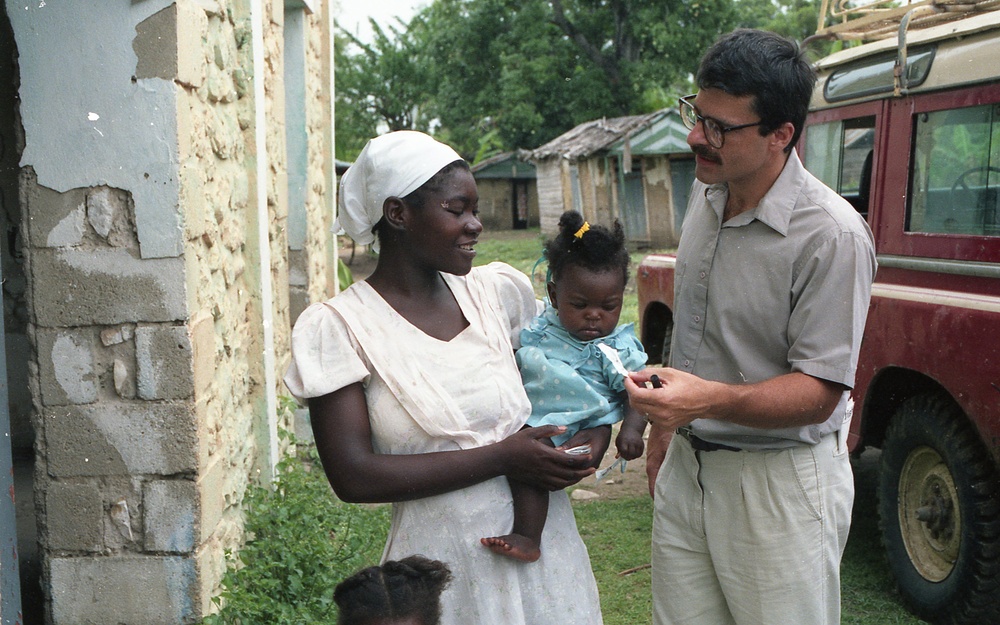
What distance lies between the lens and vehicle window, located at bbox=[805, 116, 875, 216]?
15.8 feet

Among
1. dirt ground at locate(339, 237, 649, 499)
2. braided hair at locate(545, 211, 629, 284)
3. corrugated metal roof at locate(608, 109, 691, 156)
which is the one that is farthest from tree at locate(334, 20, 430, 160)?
braided hair at locate(545, 211, 629, 284)

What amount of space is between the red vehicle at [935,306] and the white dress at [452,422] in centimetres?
236

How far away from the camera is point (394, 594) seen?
194cm

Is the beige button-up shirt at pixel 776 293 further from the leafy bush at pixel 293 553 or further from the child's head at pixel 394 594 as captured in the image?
the leafy bush at pixel 293 553

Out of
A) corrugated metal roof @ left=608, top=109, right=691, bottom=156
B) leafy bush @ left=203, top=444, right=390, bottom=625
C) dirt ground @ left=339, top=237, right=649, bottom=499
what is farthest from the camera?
corrugated metal roof @ left=608, top=109, right=691, bottom=156

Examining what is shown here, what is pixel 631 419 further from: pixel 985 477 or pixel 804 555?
pixel 985 477

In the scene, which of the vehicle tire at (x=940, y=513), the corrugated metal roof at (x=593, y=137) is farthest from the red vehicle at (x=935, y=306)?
the corrugated metal roof at (x=593, y=137)

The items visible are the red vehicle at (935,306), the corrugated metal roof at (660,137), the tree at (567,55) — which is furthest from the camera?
the tree at (567,55)

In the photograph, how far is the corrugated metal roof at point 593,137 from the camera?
20766 mm

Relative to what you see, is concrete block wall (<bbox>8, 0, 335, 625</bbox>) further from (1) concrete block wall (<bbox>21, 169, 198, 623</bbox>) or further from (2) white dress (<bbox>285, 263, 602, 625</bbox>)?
(2) white dress (<bbox>285, 263, 602, 625</bbox>)

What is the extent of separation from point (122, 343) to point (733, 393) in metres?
2.10

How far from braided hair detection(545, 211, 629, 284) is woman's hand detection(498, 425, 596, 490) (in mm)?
587

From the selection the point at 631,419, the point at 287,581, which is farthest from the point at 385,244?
the point at 287,581

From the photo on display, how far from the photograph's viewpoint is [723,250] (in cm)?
246
